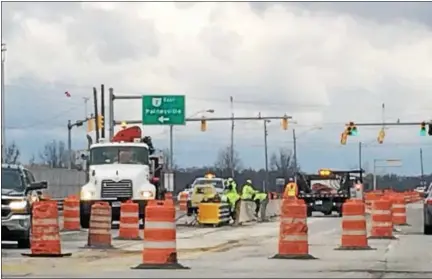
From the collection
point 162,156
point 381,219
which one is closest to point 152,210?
point 381,219

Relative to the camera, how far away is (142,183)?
3319 cm

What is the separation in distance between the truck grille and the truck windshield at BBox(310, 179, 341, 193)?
1801 centimetres

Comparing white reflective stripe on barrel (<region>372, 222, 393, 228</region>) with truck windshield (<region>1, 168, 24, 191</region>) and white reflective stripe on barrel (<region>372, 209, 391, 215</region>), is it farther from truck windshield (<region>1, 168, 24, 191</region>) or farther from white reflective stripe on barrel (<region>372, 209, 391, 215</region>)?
truck windshield (<region>1, 168, 24, 191</region>)

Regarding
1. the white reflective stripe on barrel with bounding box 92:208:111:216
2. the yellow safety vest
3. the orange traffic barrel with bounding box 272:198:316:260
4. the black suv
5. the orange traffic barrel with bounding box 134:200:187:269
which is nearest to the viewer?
the orange traffic barrel with bounding box 134:200:187:269

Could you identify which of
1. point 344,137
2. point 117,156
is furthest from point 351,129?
→ point 117,156

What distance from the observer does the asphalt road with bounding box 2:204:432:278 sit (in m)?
15.6

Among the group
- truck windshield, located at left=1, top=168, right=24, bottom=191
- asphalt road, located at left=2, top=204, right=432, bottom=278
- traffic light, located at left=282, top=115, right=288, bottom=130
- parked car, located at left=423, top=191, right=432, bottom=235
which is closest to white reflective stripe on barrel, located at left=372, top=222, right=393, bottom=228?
asphalt road, located at left=2, top=204, right=432, bottom=278

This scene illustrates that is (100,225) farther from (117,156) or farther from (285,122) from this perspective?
(285,122)

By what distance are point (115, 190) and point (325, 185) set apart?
1879 centimetres

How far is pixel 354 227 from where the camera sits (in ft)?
70.5

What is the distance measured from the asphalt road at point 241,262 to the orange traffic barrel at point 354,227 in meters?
0.38

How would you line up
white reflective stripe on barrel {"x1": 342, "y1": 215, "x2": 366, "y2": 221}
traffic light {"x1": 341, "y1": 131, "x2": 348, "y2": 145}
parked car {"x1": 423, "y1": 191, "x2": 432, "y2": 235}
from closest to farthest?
1. white reflective stripe on barrel {"x1": 342, "y1": 215, "x2": 366, "y2": 221}
2. parked car {"x1": 423, "y1": 191, "x2": 432, "y2": 235}
3. traffic light {"x1": 341, "y1": 131, "x2": 348, "y2": 145}

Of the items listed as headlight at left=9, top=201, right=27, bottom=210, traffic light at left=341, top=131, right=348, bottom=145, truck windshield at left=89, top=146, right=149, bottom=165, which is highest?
traffic light at left=341, top=131, right=348, bottom=145

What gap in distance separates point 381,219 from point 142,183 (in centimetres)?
971
